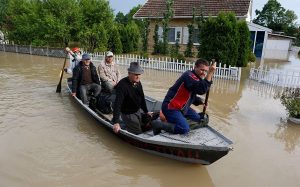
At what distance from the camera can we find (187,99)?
5.21 m

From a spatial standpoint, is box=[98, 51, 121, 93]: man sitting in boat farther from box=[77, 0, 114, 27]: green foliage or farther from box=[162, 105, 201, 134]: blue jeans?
box=[77, 0, 114, 27]: green foliage

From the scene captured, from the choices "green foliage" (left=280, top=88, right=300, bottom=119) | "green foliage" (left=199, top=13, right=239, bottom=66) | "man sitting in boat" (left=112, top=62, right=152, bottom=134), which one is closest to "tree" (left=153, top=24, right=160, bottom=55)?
"green foliage" (left=199, top=13, right=239, bottom=66)

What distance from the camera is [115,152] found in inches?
241

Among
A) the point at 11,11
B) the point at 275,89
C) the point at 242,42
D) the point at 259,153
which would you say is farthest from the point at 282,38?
the point at 259,153

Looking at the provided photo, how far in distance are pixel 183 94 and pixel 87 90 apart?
14.2 ft

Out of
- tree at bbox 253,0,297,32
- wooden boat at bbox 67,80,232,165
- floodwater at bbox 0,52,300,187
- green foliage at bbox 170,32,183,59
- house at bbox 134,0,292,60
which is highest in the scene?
tree at bbox 253,0,297,32

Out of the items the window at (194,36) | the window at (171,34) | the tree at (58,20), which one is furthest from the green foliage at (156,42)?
the tree at (58,20)

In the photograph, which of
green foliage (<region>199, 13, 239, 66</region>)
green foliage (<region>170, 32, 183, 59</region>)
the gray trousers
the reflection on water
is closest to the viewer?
the gray trousers

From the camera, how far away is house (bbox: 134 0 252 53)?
20.3 m

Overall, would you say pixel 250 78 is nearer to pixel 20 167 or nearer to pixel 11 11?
pixel 20 167

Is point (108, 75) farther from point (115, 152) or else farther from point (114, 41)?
point (114, 41)

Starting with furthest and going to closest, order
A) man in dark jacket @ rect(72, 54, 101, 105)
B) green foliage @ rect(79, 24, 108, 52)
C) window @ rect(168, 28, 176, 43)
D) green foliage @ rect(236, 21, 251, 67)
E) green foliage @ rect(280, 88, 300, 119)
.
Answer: window @ rect(168, 28, 176, 43), green foliage @ rect(79, 24, 108, 52), green foliage @ rect(236, 21, 251, 67), man in dark jacket @ rect(72, 54, 101, 105), green foliage @ rect(280, 88, 300, 119)

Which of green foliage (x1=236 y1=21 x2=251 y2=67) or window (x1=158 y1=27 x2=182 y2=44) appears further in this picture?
window (x1=158 y1=27 x2=182 y2=44)

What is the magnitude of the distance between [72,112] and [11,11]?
2309 centimetres
